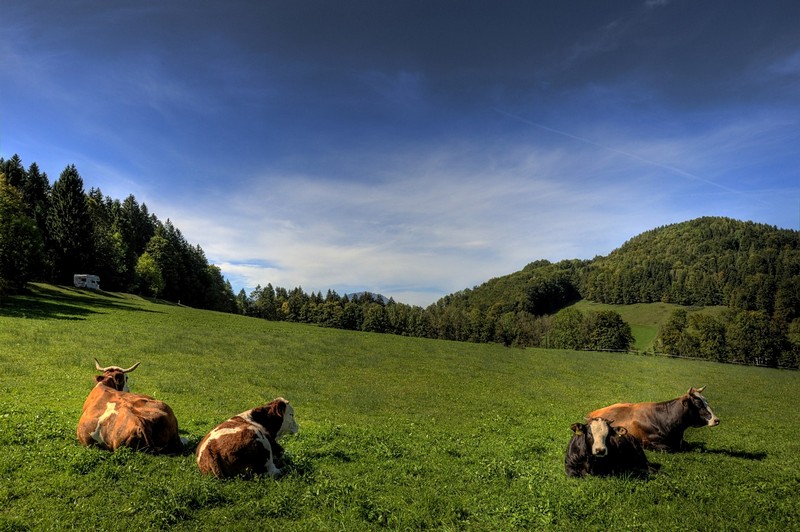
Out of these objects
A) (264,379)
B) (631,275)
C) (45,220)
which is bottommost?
(264,379)

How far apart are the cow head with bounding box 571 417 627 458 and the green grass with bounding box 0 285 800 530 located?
66cm

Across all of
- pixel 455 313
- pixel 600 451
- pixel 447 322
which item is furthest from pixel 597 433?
pixel 455 313

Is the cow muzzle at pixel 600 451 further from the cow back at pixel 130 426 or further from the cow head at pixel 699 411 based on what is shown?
the cow back at pixel 130 426

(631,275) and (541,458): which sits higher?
(631,275)

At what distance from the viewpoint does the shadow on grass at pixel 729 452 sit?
12.9 meters

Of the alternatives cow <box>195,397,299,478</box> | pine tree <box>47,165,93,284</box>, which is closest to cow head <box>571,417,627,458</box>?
cow <box>195,397,299,478</box>

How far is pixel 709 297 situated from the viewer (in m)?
152

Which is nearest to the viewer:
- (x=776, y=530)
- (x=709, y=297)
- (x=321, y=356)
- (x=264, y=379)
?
(x=776, y=530)

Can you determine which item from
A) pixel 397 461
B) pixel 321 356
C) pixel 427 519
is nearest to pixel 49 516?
pixel 427 519

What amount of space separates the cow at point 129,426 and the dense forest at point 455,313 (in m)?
48.1

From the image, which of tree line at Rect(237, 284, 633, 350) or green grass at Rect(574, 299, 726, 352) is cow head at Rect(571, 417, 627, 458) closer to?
tree line at Rect(237, 284, 633, 350)

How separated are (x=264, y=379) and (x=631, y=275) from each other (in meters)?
196

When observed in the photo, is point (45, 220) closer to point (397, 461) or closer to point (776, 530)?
point (397, 461)

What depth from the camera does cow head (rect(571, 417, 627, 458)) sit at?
9.78 meters
